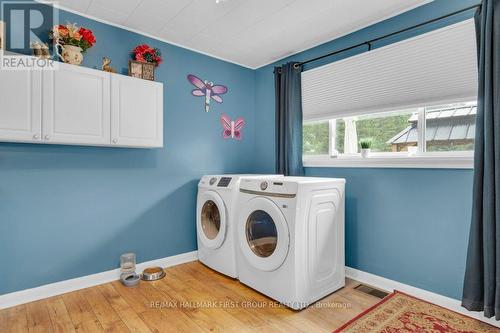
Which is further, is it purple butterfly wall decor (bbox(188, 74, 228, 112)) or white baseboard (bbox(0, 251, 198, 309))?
purple butterfly wall decor (bbox(188, 74, 228, 112))

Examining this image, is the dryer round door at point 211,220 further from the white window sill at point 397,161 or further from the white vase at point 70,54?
the white vase at point 70,54

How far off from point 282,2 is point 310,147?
1529 millimetres

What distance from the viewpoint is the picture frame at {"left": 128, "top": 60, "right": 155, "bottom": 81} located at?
249 centimetres

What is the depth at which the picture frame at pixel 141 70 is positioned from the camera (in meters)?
2.49

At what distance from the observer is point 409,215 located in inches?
88.1

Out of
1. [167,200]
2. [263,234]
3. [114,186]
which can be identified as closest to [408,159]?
[263,234]

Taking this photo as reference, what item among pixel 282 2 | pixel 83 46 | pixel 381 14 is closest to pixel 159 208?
pixel 83 46

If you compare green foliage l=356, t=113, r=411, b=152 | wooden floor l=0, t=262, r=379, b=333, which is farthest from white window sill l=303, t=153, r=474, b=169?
wooden floor l=0, t=262, r=379, b=333

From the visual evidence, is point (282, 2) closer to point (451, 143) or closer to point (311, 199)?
point (311, 199)

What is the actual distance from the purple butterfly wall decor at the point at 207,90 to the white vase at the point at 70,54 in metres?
1.12

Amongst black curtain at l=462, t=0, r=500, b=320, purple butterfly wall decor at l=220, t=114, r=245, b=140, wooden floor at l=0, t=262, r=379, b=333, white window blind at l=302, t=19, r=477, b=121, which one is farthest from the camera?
purple butterfly wall decor at l=220, t=114, r=245, b=140

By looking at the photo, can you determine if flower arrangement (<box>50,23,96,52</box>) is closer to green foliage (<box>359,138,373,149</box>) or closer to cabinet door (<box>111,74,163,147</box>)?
cabinet door (<box>111,74,163,147</box>)

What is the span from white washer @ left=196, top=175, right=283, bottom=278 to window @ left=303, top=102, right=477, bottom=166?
804mm

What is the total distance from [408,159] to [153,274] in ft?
8.08
